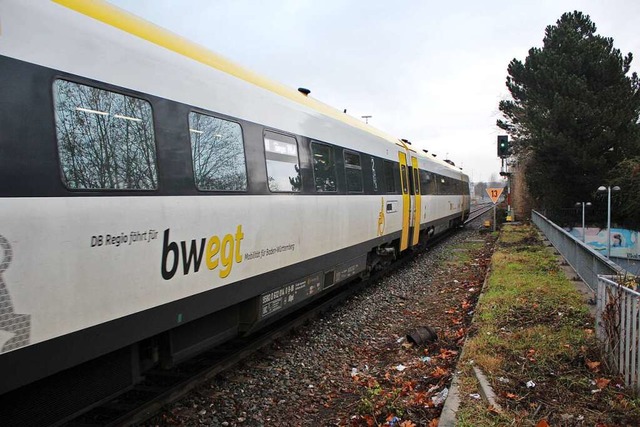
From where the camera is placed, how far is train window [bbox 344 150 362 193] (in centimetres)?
782

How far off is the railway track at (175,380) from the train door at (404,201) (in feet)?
14.1

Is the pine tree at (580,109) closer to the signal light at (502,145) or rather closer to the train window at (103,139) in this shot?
the signal light at (502,145)

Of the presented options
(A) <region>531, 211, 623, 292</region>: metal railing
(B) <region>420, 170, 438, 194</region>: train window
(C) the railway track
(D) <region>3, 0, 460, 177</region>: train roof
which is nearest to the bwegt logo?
(C) the railway track

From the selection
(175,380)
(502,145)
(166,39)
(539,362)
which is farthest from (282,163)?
(502,145)

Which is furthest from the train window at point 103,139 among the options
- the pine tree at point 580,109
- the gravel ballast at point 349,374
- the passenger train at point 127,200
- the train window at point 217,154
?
the pine tree at point 580,109

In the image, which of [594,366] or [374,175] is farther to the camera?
[374,175]

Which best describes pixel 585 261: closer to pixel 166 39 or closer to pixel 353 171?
pixel 353 171

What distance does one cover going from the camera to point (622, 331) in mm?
4141

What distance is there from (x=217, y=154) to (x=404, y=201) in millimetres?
7346

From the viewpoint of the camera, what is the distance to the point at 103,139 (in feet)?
11.0

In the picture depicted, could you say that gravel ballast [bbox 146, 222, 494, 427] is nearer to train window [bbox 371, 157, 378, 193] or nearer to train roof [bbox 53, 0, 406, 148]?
train window [bbox 371, 157, 378, 193]

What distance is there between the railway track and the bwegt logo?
114 centimetres

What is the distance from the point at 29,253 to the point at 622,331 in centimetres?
455

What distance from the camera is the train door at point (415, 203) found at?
40.3 ft
